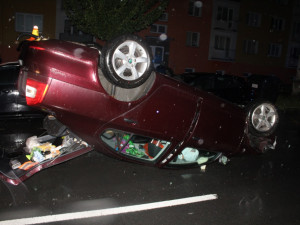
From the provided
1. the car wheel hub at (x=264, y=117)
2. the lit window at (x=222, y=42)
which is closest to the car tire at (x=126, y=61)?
the car wheel hub at (x=264, y=117)

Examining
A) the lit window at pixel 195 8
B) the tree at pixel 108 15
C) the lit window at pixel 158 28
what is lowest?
A: the tree at pixel 108 15

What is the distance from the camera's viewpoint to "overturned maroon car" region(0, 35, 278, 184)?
9.89 feet

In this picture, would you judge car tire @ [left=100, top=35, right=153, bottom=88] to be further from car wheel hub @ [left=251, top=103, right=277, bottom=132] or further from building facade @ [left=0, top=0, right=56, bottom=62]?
building facade @ [left=0, top=0, right=56, bottom=62]

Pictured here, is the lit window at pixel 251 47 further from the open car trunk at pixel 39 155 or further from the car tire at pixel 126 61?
the open car trunk at pixel 39 155

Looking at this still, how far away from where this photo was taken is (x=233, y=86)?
31.0ft

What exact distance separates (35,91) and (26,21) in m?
19.5

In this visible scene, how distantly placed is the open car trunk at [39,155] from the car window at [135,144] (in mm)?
342

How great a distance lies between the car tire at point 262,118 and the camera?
461cm

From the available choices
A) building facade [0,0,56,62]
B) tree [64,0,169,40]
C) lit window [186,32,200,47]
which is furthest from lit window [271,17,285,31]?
building facade [0,0,56,62]

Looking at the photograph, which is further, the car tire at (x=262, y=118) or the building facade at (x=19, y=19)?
the building facade at (x=19, y=19)

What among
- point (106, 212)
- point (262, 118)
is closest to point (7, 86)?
point (106, 212)

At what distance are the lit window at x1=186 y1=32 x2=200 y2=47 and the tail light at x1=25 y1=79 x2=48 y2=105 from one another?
2255cm

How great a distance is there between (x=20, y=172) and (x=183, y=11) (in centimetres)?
2279

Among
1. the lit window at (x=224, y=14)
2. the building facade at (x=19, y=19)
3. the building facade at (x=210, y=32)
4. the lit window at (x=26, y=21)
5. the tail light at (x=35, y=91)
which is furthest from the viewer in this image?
the lit window at (x=224, y=14)
